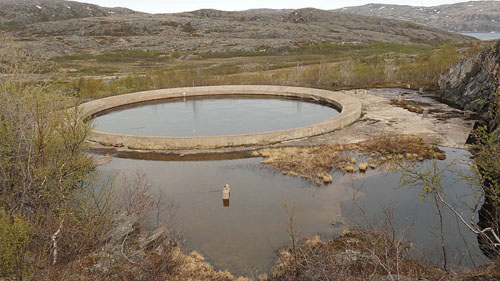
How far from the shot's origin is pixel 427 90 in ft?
168

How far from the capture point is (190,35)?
16400 cm

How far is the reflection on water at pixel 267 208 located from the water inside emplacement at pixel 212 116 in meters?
8.12

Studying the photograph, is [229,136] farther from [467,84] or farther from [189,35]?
[189,35]

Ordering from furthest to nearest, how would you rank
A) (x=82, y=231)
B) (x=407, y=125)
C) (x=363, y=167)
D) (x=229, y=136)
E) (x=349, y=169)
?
(x=407, y=125), (x=229, y=136), (x=363, y=167), (x=349, y=169), (x=82, y=231)

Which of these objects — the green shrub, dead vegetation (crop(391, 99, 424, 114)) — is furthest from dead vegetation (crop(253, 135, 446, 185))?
the green shrub

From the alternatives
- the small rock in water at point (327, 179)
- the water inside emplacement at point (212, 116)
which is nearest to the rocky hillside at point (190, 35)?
the water inside emplacement at point (212, 116)

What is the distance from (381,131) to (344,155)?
274 inches

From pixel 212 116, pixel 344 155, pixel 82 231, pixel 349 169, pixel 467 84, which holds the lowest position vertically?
pixel 349 169

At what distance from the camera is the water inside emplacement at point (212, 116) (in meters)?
33.5

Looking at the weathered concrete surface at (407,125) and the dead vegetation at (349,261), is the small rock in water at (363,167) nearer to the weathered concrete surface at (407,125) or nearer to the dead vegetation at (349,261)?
the weathered concrete surface at (407,125)

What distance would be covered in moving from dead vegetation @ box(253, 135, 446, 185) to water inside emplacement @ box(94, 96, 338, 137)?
256 inches

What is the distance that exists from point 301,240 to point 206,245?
426 cm

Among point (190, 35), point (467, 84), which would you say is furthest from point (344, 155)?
point (190, 35)

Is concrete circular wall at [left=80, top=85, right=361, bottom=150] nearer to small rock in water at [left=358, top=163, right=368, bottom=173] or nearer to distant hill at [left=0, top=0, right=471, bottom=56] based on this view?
small rock in water at [left=358, top=163, right=368, bottom=173]
